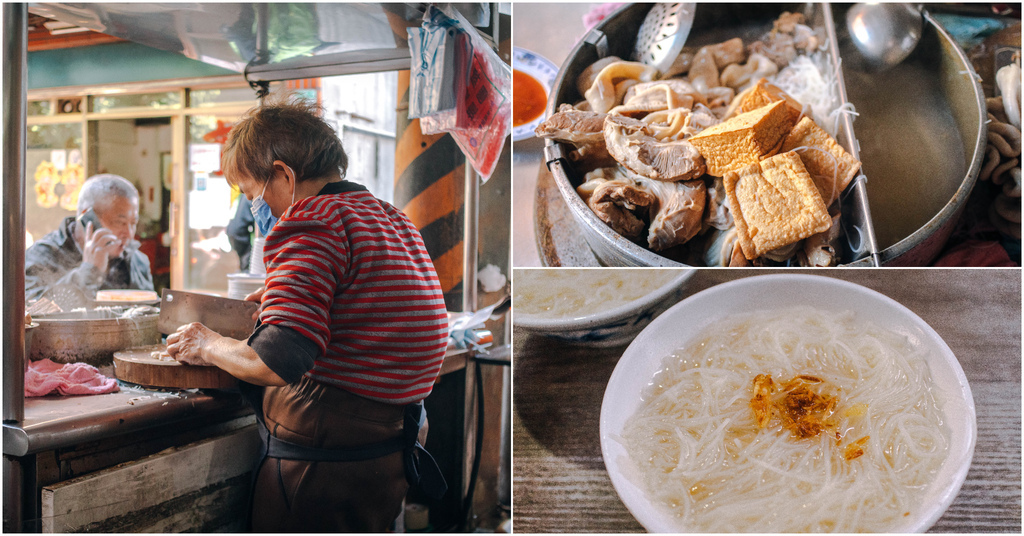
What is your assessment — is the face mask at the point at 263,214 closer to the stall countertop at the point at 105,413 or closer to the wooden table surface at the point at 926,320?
the stall countertop at the point at 105,413

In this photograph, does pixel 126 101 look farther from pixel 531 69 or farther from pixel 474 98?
pixel 531 69

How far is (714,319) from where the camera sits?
163cm

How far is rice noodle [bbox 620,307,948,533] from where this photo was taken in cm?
152

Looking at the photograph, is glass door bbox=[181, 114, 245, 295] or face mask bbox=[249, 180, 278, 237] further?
glass door bbox=[181, 114, 245, 295]

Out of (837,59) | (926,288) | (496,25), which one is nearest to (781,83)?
(837,59)

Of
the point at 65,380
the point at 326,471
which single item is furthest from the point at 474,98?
the point at 65,380

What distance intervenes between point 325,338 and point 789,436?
130 centimetres

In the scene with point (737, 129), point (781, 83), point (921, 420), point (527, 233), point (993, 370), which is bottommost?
point (921, 420)

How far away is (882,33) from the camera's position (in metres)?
1.68

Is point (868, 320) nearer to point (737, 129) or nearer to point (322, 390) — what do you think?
point (737, 129)

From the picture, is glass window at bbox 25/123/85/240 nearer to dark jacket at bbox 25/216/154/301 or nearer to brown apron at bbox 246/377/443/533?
dark jacket at bbox 25/216/154/301

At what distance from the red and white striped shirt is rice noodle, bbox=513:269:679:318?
27 centimetres

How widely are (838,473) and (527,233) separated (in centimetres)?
109

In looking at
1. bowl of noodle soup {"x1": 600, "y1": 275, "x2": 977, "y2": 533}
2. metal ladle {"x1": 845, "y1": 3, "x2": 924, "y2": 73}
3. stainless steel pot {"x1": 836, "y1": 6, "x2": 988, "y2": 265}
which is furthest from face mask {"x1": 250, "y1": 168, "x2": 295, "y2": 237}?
metal ladle {"x1": 845, "y1": 3, "x2": 924, "y2": 73}
